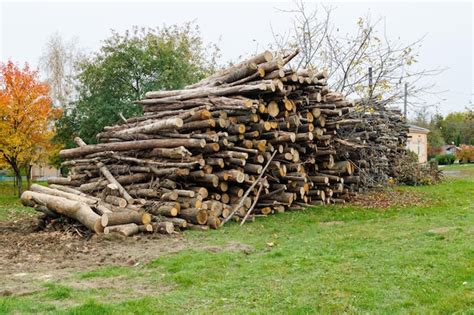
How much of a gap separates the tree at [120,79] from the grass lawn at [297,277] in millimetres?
14792

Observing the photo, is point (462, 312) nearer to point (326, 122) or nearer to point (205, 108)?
point (205, 108)

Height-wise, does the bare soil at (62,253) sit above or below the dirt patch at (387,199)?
below

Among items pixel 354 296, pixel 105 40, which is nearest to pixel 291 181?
pixel 354 296

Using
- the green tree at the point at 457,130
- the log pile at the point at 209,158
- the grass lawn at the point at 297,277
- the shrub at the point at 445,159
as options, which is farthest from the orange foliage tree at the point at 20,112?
the green tree at the point at 457,130

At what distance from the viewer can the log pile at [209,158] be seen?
10.2 meters

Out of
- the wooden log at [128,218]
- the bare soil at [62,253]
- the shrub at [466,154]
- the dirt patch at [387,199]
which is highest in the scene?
the shrub at [466,154]

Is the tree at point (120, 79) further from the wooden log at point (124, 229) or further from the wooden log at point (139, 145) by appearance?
the wooden log at point (124, 229)

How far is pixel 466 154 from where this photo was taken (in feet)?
148

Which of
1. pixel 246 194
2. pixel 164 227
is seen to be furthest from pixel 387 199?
pixel 164 227

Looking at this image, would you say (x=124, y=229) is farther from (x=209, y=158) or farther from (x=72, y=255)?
(x=209, y=158)

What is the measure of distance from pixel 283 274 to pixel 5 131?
58.2ft

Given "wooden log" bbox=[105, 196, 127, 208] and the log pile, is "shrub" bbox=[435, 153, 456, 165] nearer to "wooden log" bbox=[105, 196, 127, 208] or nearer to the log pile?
the log pile

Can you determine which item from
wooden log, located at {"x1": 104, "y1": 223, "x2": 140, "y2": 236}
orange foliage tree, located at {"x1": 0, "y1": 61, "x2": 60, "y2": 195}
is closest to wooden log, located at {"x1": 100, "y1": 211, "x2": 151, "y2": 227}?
wooden log, located at {"x1": 104, "y1": 223, "x2": 140, "y2": 236}

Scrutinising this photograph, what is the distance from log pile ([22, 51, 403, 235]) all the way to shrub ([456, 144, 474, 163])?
116 feet
